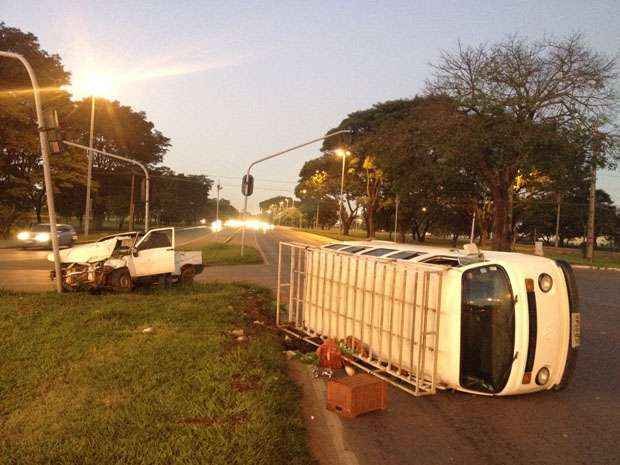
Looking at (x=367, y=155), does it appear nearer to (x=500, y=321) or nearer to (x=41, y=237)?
(x=41, y=237)

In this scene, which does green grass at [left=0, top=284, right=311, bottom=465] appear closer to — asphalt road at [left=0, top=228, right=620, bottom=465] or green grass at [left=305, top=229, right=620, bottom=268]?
asphalt road at [left=0, top=228, right=620, bottom=465]

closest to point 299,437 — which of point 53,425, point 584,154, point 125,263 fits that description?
point 53,425

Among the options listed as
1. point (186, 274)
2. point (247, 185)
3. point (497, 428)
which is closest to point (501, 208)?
point (247, 185)

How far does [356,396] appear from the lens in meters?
5.00

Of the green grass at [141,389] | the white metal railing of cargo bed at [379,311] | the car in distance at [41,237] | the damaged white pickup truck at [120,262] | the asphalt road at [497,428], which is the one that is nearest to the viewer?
the green grass at [141,389]

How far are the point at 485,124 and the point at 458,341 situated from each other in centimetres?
2496

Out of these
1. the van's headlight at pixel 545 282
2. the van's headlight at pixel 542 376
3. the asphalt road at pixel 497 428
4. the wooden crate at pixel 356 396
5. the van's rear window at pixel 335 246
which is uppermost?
the van's rear window at pixel 335 246

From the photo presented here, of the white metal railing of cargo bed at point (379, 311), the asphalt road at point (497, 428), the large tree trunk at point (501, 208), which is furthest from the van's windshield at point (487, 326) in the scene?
the large tree trunk at point (501, 208)

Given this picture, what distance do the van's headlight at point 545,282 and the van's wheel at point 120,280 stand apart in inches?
350

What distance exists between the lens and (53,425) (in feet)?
14.9

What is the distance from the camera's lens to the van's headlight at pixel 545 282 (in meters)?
5.34

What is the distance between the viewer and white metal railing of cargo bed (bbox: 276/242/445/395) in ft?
18.0

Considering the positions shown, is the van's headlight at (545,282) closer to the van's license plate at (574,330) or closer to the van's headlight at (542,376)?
the van's license plate at (574,330)

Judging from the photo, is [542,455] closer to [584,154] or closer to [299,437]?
[299,437]
